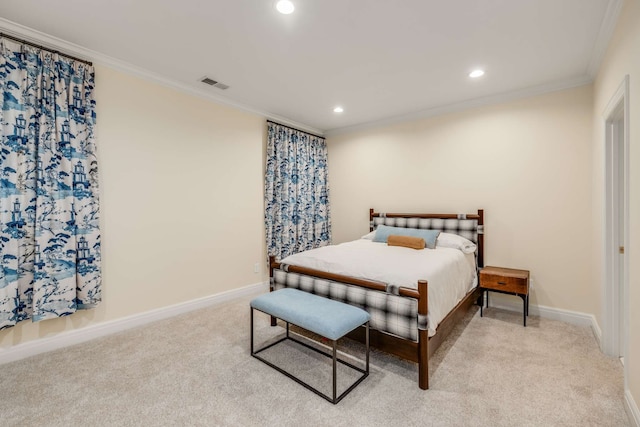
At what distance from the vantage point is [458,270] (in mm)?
2945

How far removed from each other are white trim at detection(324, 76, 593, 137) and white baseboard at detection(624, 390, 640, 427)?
9.93ft

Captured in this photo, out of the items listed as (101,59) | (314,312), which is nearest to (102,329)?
(314,312)

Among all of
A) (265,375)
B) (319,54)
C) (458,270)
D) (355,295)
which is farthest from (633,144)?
(265,375)

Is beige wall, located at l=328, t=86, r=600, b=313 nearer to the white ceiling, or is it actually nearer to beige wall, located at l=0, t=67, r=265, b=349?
the white ceiling

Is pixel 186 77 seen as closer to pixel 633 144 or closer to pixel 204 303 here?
pixel 204 303

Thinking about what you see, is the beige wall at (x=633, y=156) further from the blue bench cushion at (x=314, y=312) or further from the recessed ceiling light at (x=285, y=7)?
the recessed ceiling light at (x=285, y=7)

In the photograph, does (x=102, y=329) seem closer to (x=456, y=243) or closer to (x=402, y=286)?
(x=402, y=286)

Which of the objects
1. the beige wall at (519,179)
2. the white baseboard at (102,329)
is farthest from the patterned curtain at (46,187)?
the beige wall at (519,179)

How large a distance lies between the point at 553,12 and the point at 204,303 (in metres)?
4.38

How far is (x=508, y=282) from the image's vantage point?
3146mm

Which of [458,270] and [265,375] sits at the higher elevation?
[458,270]

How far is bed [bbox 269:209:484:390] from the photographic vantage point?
2078mm

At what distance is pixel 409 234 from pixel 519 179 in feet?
4.80

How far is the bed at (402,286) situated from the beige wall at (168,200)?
119cm
